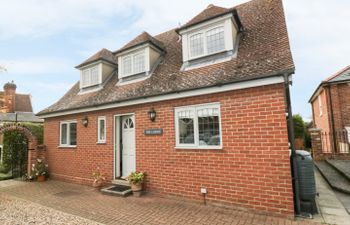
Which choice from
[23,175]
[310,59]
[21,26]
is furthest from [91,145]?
[310,59]

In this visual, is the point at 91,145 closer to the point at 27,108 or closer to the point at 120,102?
the point at 120,102

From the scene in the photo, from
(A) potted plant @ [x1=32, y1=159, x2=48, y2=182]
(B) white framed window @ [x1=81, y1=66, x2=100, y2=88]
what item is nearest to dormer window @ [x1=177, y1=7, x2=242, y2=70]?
(B) white framed window @ [x1=81, y1=66, x2=100, y2=88]

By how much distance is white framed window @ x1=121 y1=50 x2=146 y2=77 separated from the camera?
360 inches

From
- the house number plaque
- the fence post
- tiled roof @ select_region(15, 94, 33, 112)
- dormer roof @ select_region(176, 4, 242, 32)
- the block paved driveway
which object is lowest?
the block paved driveway

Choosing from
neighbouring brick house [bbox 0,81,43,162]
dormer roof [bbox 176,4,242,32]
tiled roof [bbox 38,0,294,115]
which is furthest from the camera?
neighbouring brick house [bbox 0,81,43,162]

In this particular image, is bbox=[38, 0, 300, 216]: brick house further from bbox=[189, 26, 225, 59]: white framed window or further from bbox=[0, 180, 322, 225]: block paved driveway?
bbox=[0, 180, 322, 225]: block paved driveway

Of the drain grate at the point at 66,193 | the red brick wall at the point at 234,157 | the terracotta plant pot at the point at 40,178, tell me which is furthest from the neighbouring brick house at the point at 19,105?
the red brick wall at the point at 234,157

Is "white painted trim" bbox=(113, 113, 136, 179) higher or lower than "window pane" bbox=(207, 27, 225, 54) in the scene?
lower

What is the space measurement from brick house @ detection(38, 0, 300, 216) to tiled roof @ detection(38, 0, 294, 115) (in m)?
0.04

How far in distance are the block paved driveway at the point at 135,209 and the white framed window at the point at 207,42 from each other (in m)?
5.44

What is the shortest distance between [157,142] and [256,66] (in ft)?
13.9

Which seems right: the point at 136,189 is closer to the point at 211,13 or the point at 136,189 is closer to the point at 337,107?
the point at 211,13

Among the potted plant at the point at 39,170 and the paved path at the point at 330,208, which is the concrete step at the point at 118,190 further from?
the paved path at the point at 330,208

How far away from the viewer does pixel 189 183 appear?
21.1 ft
